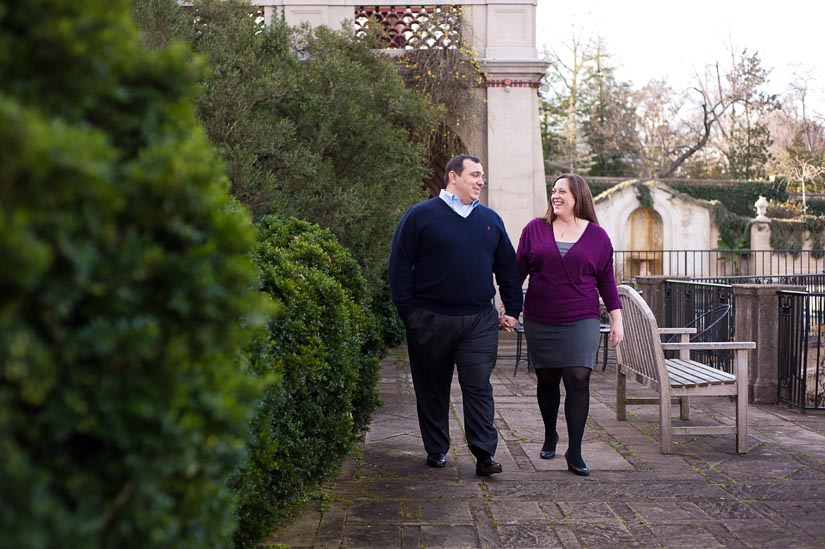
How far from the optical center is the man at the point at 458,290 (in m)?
5.04

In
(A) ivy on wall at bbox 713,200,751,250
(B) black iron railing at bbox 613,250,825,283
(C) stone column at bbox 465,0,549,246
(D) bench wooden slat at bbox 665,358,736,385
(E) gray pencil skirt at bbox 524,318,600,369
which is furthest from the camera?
(A) ivy on wall at bbox 713,200,751,250

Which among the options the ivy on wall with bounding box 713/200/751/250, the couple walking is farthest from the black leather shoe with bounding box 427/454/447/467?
the ivy on wall with bounding box 713/200/751/250

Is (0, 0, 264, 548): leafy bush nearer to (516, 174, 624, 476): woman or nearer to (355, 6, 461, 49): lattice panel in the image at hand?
(516, 174, 624, 476): woman

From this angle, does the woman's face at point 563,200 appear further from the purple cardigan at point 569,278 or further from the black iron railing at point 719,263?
the black iron railing at point 719,263

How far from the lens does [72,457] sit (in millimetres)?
1531

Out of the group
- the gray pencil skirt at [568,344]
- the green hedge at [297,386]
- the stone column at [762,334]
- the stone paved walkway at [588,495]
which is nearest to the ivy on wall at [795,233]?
the stone column at [762,334]

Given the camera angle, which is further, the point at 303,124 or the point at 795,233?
the point at 795,233

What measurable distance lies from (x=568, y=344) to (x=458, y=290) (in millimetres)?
721

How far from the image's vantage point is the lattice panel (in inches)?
517

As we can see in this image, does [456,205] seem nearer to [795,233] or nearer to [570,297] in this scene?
[570,297]

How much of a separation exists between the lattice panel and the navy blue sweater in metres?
8.52

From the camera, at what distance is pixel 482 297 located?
508cm

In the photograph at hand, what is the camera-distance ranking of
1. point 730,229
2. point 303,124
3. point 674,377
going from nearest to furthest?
point 674,377 < point 303,124 < point 730,229

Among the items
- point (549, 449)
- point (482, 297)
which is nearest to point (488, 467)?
point (549, 449)
